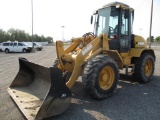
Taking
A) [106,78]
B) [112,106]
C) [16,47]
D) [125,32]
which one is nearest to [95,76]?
[106,78]

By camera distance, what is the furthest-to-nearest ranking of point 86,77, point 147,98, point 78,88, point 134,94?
point 78,88
point 134,94
point 147,98
point 86,77

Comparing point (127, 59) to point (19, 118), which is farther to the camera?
point (127, 59)

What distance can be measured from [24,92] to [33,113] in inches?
66.5

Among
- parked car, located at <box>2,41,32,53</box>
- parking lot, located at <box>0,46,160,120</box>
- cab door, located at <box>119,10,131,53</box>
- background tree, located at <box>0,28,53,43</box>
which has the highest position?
background tree, located at <box>0,28,53,43</box>

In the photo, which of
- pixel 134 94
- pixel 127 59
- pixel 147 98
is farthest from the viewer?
pixel 127 59

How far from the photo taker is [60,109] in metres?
4.45

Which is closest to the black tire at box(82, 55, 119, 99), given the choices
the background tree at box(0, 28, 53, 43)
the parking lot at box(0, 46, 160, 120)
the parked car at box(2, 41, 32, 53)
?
the parking lot at box(0, 46, 160, 120)

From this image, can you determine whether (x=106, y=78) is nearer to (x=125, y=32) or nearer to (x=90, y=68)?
(x=90, y=68)

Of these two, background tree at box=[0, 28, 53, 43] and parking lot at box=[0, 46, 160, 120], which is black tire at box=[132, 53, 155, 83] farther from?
background tree at box=[0, 28, 53, 43]

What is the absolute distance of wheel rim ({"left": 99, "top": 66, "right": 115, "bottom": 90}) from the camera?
570 cm

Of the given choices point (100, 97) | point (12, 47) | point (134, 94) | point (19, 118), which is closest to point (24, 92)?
point (19, 118)

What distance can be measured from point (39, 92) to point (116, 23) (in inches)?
135

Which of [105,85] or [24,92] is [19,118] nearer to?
[24,92]

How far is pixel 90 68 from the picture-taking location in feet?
17.0
